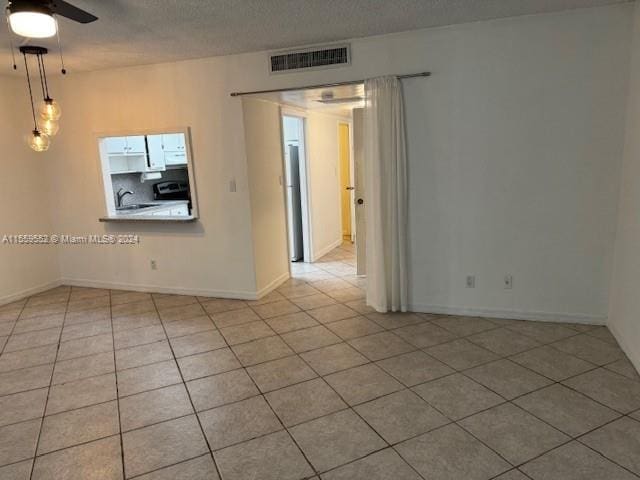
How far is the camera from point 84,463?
2105 mm

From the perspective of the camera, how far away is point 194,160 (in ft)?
14.3

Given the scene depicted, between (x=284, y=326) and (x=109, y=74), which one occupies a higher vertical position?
(x=109, y=74)

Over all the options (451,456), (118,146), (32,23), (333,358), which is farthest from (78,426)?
(118,146)

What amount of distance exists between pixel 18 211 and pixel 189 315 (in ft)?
8.02

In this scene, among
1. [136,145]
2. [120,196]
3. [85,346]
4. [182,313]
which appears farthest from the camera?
[120,196]

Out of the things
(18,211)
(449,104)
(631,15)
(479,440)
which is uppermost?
(631,15)

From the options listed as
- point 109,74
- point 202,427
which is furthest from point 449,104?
point 109,74

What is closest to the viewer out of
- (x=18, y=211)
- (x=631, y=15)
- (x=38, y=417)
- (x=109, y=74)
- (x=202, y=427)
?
(x=202, y=427)

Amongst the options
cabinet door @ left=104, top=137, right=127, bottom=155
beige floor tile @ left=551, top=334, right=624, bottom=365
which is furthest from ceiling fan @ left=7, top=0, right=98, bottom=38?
cabinet door @ left=104, top=137, right=127, bottom=155

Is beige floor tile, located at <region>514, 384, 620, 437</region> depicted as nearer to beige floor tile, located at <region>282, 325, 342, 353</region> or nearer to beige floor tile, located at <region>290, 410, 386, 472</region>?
beige floor tile, located at <region>290, 410, 386, 472</region>

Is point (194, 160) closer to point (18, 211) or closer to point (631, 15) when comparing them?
point (18, 211)

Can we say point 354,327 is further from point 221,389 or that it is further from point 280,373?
point 221,389

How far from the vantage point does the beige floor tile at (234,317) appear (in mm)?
3859

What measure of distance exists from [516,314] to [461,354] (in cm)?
89
